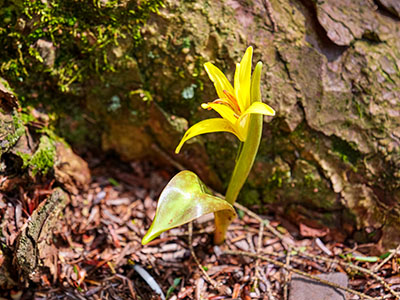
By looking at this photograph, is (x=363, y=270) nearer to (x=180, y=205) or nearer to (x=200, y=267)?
(x=200, y=267)

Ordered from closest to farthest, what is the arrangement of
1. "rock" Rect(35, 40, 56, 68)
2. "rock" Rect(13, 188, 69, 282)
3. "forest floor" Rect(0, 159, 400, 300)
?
"rock" Rect(13, 188, 69, 282) < "forest floor" Rect(0, 159, 400, 300) < "rock" Rect(35, 40, 56, 68)

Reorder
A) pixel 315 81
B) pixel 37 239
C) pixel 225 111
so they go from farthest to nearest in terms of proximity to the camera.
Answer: pixel 315 81 < pixel 37 239 < pixel 225 111

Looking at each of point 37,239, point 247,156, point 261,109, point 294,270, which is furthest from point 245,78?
point 37,239

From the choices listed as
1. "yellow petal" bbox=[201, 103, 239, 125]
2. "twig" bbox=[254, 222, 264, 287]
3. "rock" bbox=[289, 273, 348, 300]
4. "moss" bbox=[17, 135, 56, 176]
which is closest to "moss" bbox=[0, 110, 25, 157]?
"moss" bbox=[17, 135, 56, 176]

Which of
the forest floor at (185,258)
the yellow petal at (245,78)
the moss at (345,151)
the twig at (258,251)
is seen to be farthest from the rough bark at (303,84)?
the yellow petal at (245,78)

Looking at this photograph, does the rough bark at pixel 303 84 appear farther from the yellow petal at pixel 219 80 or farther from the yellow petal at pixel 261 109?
the yellow petal at pixel 261 109

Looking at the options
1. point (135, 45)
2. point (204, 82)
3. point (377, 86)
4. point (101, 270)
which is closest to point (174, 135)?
point (204, 82)

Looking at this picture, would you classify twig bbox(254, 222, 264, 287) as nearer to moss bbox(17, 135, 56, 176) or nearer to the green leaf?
the green leaf
